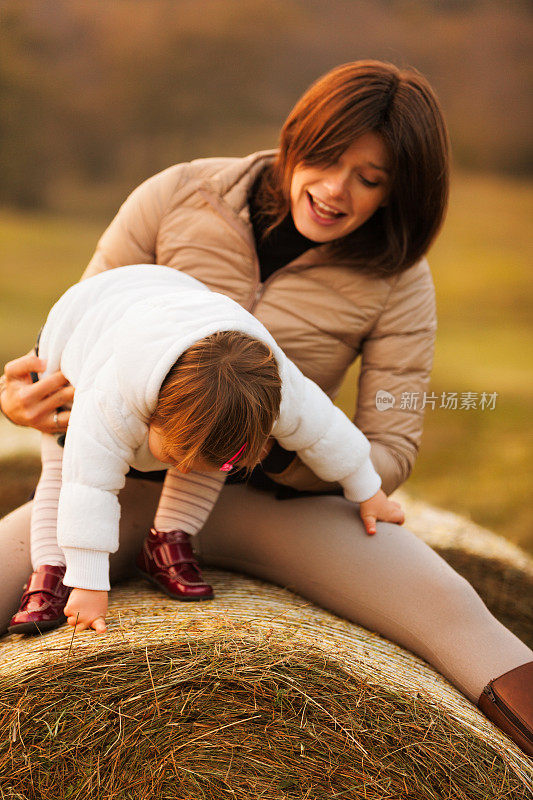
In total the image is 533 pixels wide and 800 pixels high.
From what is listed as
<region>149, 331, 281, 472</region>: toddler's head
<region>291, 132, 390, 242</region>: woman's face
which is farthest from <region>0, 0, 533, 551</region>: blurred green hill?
<region>149, 331, 281, 472</region>: toddler's head

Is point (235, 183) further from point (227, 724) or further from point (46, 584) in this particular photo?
point (227, 724)

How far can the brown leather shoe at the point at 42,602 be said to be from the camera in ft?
3.55

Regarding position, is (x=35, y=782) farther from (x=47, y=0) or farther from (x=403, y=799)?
(x=47, y=0)

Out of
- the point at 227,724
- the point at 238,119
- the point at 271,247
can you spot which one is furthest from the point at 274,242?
the point at 238,119

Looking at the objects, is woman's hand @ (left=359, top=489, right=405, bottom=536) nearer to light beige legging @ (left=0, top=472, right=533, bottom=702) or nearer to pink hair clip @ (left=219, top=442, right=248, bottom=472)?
light beige legging @ (left=0, top=472, right=533, bottom=702)

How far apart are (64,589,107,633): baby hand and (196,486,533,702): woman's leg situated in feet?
1.06

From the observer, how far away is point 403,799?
0.87m

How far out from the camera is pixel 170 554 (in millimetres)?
1196

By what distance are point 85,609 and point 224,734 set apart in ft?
0.92

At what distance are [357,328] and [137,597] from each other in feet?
2.01

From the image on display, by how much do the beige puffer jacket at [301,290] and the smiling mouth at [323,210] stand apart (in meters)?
0.11

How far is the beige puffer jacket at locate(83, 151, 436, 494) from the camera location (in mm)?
1353

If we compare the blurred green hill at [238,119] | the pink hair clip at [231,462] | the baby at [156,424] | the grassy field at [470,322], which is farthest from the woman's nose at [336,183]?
the grassy field at [470,322]

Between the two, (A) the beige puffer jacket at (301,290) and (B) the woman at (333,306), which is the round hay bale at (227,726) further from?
(A) the beige puffer jacket at (301,290)
